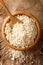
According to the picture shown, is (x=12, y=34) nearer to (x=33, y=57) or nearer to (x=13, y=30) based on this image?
(x=13, y=30)

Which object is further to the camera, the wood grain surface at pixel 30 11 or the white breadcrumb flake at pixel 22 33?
the wood grain surface at pixel 30 11

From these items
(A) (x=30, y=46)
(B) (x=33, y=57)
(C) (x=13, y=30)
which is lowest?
(B) (x=33, y=57)

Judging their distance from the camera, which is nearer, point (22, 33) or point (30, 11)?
point (22, 33)

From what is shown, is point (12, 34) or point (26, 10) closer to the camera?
point (12, 34)

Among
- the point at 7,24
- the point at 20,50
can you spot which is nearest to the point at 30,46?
the point at 20,50

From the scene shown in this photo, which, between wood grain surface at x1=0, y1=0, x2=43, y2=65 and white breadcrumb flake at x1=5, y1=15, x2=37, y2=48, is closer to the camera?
white breadcrumb flake at x1=5, y1=15, x2=37, y2=48

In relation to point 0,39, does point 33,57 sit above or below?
below

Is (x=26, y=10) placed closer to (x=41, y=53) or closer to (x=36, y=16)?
(x=36, y=16)

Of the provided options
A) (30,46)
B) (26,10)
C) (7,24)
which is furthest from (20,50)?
(26,10)
